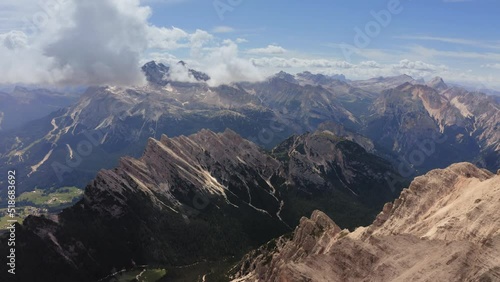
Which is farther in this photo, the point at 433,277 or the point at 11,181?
the point at 11,181

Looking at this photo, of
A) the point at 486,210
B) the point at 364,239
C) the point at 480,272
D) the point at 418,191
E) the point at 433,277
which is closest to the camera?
the point at 480,272

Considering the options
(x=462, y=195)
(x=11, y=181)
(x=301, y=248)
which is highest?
(x=11, y=181)

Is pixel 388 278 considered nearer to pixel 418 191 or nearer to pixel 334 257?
pixel 334 257

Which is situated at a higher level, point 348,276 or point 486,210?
point 486,210

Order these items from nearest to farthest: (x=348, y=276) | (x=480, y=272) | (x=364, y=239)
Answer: (x=480, y=272) < (x=348, y=276) < (x=364, y=239)

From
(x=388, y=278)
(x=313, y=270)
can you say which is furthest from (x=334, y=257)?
(x=388, y=278)

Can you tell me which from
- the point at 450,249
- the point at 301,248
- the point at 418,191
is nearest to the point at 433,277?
the point at 450,249

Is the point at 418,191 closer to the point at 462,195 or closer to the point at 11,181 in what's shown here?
the point at 462,195
